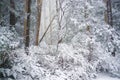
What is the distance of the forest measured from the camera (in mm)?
8469

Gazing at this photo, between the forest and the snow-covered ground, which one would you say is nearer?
the forest

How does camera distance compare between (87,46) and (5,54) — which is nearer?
(5,54)

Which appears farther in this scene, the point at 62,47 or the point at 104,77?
the point at 104,77

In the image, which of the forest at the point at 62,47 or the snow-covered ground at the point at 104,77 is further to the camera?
the snow-covered ground at the point at 104,77

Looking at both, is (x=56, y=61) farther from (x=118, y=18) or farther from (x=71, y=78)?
(x=118, y=18)

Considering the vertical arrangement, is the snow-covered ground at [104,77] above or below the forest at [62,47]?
below

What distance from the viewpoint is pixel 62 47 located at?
1048 cm

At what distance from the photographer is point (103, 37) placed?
42.0ft

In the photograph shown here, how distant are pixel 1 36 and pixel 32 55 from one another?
207 cm

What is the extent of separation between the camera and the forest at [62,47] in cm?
847

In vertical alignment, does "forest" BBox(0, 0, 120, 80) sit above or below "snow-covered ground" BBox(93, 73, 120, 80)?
above

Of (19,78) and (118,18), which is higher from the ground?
(118,18)

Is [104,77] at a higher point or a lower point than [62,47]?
lower

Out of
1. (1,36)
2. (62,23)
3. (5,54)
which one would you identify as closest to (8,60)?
(5,54)
